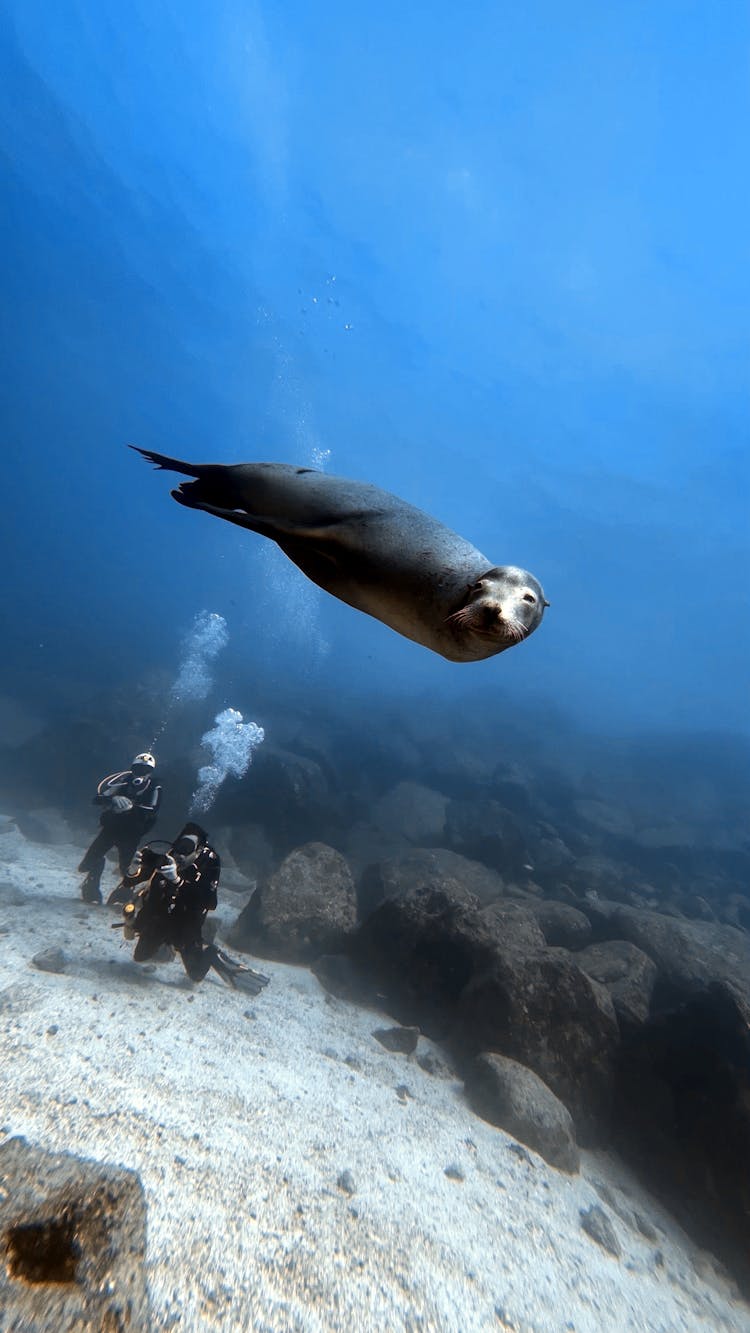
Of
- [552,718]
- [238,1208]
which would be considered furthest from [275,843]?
[552,718]

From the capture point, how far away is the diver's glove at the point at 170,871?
5309 mm

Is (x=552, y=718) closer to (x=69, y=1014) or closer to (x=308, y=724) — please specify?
(x=308, y=724)

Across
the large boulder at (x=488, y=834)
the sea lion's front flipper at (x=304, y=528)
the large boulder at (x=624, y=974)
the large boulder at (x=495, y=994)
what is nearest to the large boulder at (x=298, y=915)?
the large boulder at (x=495, y=994)

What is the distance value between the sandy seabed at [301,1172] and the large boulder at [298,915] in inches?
62.3

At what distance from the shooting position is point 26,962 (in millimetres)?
4730

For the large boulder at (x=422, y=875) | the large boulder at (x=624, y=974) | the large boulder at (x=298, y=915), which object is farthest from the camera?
the large boulder at (x=422, y=875)

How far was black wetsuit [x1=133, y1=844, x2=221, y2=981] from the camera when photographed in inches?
221

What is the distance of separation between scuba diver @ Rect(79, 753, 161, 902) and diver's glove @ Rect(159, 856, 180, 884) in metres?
2.78

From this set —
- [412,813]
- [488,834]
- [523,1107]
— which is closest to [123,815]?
[523,1107]

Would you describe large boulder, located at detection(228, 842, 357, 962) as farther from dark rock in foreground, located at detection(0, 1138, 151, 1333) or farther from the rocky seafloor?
dark rock in foreground, located at detection(0, 1138, 151, 1333)

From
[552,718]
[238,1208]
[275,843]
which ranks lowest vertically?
[275,843]

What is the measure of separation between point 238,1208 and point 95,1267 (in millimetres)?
1109

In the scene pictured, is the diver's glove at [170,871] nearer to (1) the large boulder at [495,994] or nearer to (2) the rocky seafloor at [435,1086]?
(2) the rocky seafloor at [435,1086]

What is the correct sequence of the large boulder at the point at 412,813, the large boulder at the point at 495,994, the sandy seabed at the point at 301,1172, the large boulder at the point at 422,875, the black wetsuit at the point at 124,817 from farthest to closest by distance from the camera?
the large boulder at the point at 412,813
the large boulder at the point at 422,875
the black wetsuit at the point at 124,817
the large boulder at the point at 495,994
the sandy seabed at the point at 301,1172
